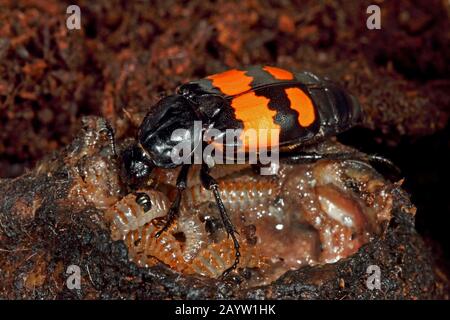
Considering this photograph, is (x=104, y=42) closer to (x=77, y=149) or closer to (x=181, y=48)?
(x=181, y=48)

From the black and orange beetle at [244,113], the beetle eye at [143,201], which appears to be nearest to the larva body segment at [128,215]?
the beetle eye at [143,201]

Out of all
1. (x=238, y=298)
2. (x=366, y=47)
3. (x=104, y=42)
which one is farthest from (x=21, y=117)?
(x=366, y=47)

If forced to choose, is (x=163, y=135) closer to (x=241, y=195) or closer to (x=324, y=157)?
(x=241, y=195)

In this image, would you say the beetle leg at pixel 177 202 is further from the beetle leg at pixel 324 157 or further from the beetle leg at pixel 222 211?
the beetle leg at pixel 324 157

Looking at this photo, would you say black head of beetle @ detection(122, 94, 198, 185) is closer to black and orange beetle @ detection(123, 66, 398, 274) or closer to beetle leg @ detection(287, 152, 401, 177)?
black and orange beetle @ detection(123, 66, 398, 274)

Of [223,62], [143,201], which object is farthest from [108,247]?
[223,62]
